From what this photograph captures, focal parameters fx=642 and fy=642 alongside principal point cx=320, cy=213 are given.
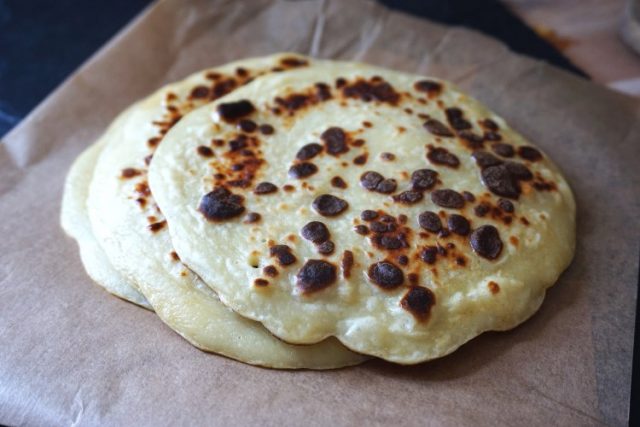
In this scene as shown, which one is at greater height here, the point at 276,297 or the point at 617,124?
the point at 276,297

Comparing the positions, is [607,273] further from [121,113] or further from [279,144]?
[121,113]

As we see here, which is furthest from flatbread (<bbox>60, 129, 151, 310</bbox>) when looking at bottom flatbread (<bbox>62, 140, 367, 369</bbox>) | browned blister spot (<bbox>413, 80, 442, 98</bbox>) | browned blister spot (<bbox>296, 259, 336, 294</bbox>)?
browned blister spot (<bbox>413, 80, 442, 98</bbox>)

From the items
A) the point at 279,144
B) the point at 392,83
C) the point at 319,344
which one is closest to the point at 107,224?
the point at 279,144

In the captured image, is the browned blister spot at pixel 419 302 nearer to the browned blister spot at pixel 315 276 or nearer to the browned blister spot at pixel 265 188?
the browned blister spot at pixel 315 276

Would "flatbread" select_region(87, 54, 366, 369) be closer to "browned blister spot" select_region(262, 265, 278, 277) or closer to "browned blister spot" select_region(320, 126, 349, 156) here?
"browned blister spot" select_region(262, 265, 278, 277)

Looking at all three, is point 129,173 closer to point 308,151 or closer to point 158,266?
point 158,266

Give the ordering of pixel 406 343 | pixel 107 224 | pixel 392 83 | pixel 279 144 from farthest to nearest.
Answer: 1. pixel 392 83
2. pixel 279 144
3. pixel 107 224
4. pixel 406 343
